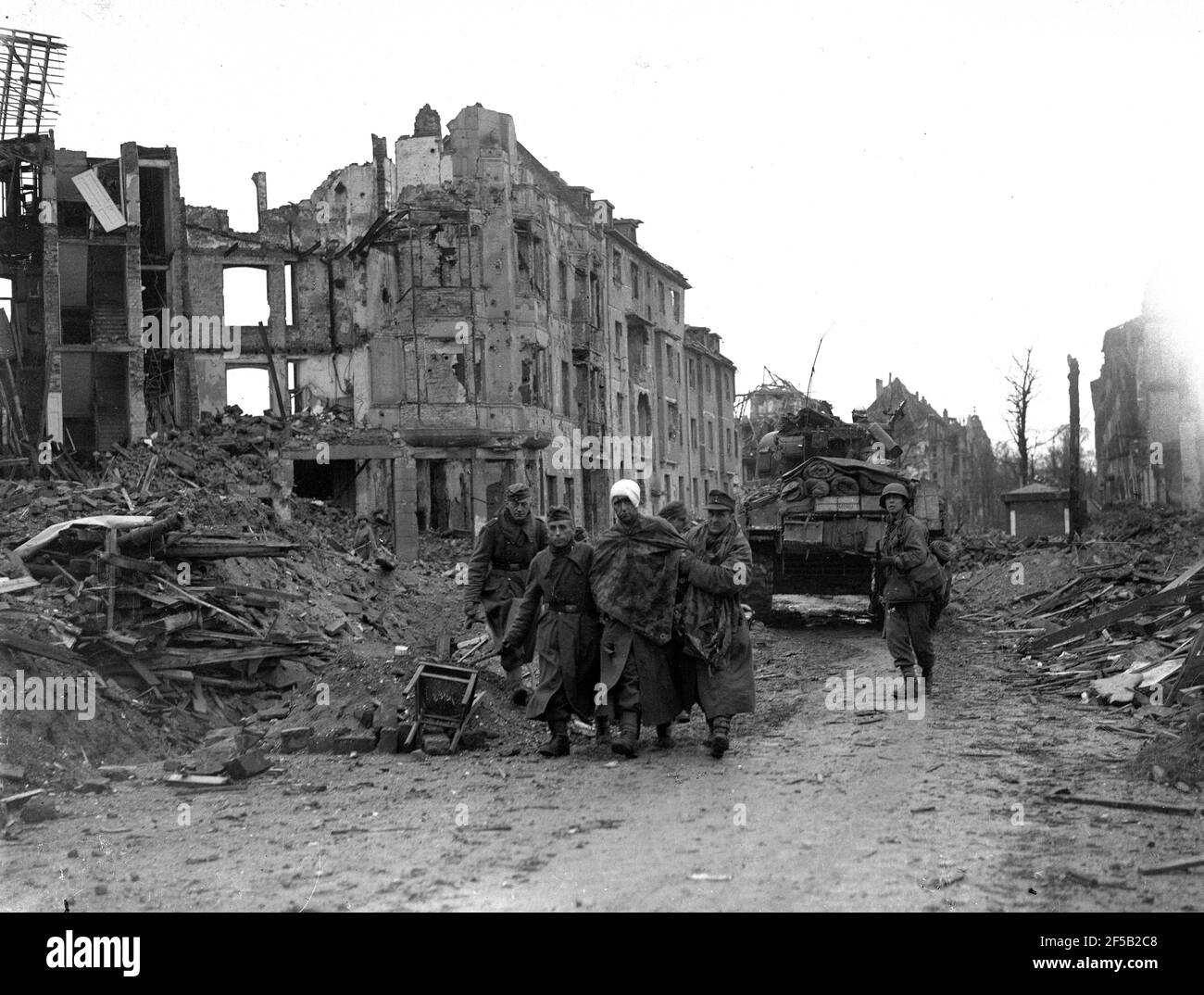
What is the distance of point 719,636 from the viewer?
31.0 feet

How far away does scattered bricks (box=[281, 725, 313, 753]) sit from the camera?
32.3 ft

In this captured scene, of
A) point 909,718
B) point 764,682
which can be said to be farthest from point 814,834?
point 764,682

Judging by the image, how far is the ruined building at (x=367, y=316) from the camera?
39562mm

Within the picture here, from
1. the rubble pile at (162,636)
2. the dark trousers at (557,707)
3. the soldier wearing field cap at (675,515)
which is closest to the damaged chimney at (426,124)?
the rubble pile at (162,636)

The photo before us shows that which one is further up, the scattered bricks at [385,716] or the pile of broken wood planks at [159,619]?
the pile of broken wood planks at [159,619]

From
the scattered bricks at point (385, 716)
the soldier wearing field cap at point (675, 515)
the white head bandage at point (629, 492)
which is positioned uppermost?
the white head bandage at point (629, 492)

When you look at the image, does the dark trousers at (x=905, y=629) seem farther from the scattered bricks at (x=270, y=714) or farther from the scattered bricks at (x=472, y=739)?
the scattered bricks at (x=270, y=714)

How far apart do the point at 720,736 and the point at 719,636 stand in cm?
71

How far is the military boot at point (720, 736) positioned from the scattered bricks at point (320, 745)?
113 inches

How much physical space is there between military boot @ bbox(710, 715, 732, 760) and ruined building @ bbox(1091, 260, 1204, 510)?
3263cm

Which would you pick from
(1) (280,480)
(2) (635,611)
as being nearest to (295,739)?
(2) (635,611)

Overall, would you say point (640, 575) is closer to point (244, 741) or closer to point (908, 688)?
point (244, 741)

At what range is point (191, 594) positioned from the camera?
38.9ft

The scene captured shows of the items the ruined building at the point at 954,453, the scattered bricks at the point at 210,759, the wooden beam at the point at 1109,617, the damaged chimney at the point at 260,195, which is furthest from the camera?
the ruined building at the point at 954,453
